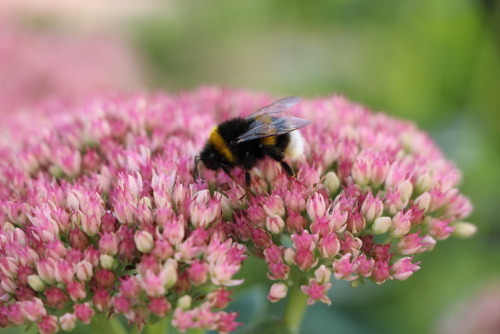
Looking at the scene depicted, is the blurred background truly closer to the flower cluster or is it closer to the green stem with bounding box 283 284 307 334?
the green stem with bounding box 283 284 307 334

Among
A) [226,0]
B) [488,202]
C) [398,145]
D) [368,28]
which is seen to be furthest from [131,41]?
[398,145]

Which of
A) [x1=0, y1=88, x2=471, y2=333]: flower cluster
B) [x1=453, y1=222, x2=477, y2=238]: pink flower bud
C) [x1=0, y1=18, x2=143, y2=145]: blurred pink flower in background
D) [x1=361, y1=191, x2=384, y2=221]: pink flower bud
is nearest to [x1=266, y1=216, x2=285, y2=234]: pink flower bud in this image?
[x1=0, y1=88, x2=471, y2=333]: flower cluster

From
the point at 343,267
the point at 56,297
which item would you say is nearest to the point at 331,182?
the point at 343,267

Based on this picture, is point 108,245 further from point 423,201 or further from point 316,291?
point 423,201

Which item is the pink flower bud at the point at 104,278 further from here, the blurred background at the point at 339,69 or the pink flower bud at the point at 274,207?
the blurred background at the point at 339,69

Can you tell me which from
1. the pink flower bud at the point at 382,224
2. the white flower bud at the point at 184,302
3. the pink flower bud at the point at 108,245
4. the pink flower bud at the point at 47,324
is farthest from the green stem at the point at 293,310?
the pink flower bud at the point at 47,324
